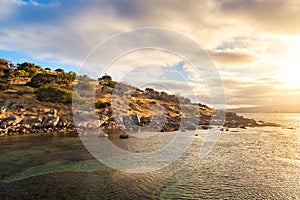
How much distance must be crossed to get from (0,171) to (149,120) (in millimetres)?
71952

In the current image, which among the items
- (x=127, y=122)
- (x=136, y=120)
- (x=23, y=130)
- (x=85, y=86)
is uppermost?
(x=85, y=86)

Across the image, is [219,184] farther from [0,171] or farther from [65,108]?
[65,108]

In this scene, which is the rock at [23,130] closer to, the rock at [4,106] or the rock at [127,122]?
the rock at [4,106]

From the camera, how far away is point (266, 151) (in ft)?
135

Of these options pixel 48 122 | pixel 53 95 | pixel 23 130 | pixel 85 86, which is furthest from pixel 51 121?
pixel 85 86

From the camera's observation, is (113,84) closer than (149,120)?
No

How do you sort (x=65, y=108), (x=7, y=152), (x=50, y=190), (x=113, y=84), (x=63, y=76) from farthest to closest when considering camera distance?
(x=113, y=84), (x=63, y=76), (x=65, y=108), (x=7, y=152), (x=50, y=190)

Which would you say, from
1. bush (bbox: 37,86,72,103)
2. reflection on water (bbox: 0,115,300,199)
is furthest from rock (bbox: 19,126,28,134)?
reflection on water (bbox: 0,115,300,199)

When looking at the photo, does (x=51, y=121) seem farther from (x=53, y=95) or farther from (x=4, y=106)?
(x=53, y=95)

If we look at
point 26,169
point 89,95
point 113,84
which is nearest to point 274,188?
point 26,169

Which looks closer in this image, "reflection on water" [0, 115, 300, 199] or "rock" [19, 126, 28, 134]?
"reflection on water" [0, 115, 300, 199]

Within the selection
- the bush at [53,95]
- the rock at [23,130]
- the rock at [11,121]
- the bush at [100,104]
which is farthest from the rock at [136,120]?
the rock at [11,121]

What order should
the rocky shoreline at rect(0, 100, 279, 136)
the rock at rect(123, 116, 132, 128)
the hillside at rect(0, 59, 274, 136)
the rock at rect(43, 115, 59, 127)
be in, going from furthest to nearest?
1. the rock at rect(123, 116, 132, 128)
2. the rock at rect(43, 115, 59, 127)
3. the hillside at rect(0, 59, 274, 136)
4. the rocky shoreline at rect(0, 100, 279, 136)

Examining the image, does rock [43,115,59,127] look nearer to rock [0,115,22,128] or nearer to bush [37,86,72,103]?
rock [0,115,22,128]
